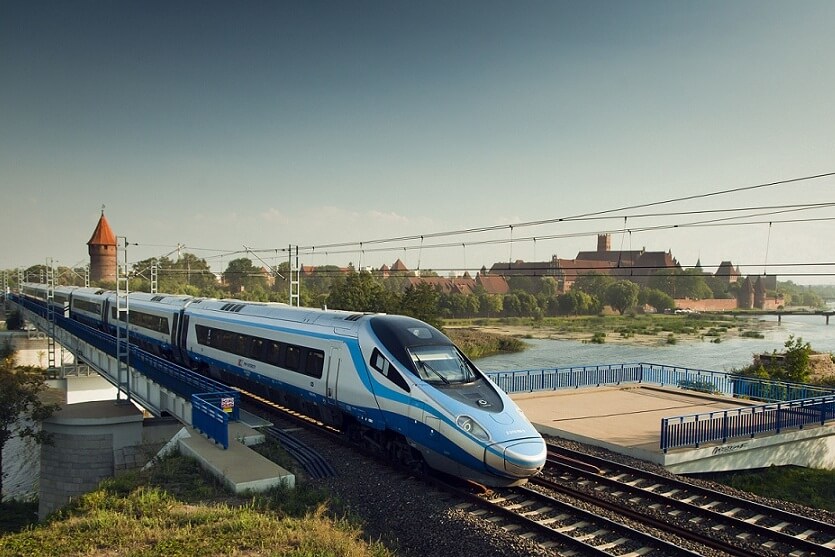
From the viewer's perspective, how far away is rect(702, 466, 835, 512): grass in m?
16.1

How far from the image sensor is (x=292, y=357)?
17.9m

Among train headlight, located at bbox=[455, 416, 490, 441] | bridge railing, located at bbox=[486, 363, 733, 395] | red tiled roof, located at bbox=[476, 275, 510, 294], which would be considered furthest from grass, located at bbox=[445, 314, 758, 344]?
train headlight, located at bbox=[455, 416, 490, 441]

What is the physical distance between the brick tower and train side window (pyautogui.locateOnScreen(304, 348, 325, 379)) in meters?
106

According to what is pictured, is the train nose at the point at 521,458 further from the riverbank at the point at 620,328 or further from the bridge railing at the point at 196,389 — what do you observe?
the riverbank at the point at 620,328

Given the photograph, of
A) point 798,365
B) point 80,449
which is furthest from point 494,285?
point 80,449

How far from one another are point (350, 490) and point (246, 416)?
686 cm

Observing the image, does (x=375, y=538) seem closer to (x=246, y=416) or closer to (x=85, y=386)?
(x=246, y=416)

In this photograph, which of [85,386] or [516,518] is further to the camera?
[85,386]

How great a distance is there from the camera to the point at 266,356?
1958cm

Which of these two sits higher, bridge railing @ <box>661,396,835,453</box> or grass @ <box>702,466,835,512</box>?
bridge railing @ <box>661,396,835,453</box>

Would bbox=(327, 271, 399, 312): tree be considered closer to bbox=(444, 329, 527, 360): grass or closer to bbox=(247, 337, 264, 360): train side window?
bbox=(444, 329, 527, 360): grass

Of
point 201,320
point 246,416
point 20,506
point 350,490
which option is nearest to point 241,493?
point 350,490

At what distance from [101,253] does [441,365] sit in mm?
114394

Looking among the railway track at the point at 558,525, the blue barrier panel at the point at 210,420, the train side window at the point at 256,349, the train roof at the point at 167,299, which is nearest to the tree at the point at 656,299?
the train roof at the point at 167,299
